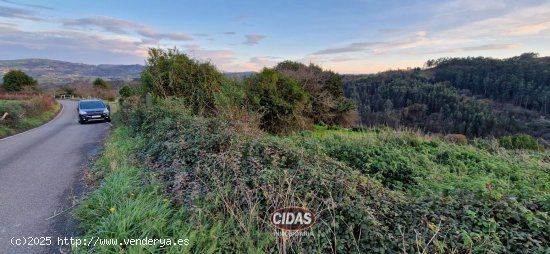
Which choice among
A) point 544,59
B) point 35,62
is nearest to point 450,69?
point 544,59

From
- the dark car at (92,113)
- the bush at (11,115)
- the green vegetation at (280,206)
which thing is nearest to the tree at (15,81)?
the dark car at (92,113)

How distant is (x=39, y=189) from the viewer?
563 centimetres

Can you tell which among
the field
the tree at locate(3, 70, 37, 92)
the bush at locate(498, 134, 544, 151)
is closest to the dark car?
the field

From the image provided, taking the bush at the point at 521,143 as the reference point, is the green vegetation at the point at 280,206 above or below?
above

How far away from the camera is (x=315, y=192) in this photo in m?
4.03

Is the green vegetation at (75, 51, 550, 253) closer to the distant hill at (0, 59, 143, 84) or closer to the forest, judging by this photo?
the forest

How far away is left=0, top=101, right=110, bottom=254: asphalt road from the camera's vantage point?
3930mm

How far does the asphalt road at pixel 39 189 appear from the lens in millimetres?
3930

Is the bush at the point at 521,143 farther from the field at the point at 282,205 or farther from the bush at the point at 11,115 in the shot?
the bush at the point at 11,115

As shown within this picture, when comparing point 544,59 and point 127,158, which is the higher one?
point 544,59

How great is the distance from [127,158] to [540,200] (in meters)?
7.68

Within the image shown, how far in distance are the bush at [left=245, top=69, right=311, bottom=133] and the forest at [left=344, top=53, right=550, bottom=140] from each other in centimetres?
3625

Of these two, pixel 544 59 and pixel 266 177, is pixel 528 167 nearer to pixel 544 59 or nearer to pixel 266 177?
pixel 266 177

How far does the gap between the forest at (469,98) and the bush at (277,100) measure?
36249mm
